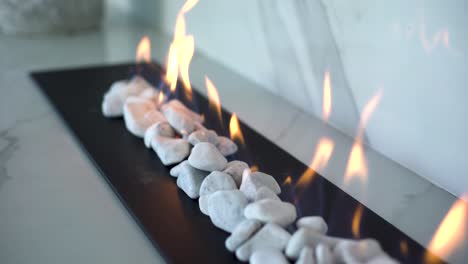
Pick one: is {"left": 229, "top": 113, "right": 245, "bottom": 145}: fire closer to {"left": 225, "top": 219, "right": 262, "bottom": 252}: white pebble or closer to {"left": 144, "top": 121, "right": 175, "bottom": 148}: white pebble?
{"left": 144, "top": 121, "right": 175, "bottom": 148}: white pebble

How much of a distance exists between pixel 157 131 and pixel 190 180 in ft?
0.57

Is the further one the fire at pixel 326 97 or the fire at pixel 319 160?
the fire at pixel 326 97

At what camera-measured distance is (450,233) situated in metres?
0.81

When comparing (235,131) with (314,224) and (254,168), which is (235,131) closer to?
(254,168)

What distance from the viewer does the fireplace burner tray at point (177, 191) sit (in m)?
0.73

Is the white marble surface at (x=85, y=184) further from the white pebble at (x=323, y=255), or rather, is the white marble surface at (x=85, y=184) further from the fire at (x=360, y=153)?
the white pebble at (x=323, y=255)

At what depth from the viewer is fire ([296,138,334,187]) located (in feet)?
2.97

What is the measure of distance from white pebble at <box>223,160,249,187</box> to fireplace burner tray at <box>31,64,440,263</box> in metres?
0.06

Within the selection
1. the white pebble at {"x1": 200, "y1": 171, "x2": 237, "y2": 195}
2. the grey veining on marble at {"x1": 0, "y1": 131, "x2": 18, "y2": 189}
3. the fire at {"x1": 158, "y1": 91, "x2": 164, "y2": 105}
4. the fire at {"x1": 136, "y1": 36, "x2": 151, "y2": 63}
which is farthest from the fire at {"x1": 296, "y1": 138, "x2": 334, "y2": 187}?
the fire at {"x1": 136, "y1": 36, "x2": 151, "y2": 63}

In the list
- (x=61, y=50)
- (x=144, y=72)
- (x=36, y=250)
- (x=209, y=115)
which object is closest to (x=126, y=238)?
(x=36, y=250)

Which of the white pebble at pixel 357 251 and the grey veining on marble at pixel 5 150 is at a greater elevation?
the white pebble at pixel 357 251

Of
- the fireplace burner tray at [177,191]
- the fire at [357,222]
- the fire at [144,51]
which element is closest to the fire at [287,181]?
the fireplace burner tray at [177,191]

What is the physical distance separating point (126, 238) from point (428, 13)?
56 centimetres

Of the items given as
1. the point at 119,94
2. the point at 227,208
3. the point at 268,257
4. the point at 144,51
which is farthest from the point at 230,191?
the point at 144,51
